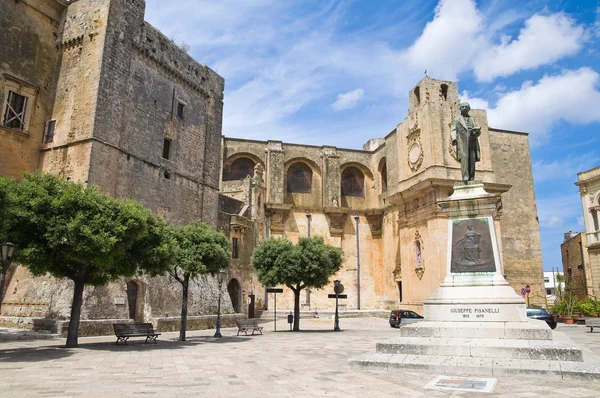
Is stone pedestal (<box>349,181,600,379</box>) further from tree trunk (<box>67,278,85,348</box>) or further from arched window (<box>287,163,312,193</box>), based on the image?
arched window (<box>287,163,312,193</box>)

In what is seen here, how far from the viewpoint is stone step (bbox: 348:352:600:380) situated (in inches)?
292

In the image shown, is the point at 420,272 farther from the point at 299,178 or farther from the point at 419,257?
the point at 299,178

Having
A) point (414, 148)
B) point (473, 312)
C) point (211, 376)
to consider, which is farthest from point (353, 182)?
point (211, 376)

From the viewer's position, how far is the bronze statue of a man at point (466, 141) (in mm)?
11617

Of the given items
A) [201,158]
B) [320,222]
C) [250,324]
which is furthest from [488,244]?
[320,222]

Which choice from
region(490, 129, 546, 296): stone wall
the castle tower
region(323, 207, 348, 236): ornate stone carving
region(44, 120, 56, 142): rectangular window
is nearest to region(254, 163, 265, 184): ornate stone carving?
region(323, 207, 348, 236): ornate stone carving

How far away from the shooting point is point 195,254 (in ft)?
54.0

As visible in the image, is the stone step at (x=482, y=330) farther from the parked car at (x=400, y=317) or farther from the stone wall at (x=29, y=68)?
the stone wall at (x=29, y=68)

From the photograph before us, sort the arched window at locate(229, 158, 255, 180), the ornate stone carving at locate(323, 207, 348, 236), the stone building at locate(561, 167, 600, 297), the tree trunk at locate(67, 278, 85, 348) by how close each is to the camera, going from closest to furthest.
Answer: the tree trunk at locate(67, 278, 85, 348), the stone building at locate(561, 167, 600, 297), the ornate stone carving at locate(323, 207, 348, 236), the arched window at locate(229, 158, 255, 180)

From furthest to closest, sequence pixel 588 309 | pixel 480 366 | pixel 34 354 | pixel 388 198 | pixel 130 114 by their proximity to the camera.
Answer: pixel 388 198
pixel 588 309
pixel 130 114
pixel 34 354
pixel 480 366

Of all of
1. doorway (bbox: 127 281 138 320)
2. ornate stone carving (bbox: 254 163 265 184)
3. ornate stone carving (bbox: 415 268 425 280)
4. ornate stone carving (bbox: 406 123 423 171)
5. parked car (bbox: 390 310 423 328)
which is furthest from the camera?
ornate stone carving (bbox: 254 163 265 184)

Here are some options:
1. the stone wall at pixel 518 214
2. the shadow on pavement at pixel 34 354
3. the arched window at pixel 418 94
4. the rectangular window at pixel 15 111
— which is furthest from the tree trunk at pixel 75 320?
the stone wall at pixel 518 214

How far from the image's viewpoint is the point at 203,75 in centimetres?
2775

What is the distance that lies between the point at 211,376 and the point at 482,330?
5.36 m
